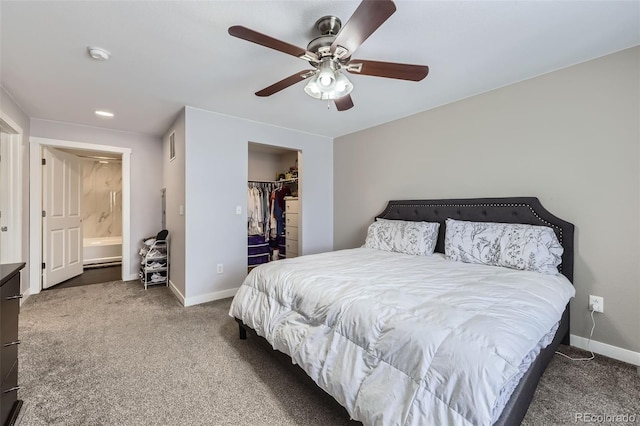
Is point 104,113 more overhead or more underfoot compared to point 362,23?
more overhead

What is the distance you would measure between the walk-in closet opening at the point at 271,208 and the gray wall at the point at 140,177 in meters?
1.48

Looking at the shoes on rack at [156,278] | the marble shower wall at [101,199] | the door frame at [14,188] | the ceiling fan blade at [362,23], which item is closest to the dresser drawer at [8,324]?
the ceiling fan blade at [362,23]

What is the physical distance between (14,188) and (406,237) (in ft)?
14.4

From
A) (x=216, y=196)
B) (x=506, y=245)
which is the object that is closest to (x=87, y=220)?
(x=216, y=196)

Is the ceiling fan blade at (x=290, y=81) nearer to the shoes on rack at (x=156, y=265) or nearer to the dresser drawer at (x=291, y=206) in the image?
the dresser drawer at (x=291, y=206)

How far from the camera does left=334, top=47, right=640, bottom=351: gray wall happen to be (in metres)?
2.00

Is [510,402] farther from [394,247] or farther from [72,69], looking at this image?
[72,69]

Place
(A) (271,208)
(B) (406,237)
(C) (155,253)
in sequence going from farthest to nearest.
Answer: (A) (271,208) < (C) (155,253) < (B) (406,237)

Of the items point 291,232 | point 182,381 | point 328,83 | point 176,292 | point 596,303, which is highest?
point 328,83

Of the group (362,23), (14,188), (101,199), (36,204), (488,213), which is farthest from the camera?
(101,199)

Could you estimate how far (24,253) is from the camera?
10.9 feet

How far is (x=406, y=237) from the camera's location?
2.90m

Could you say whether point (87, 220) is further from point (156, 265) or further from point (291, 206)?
point (291, 206)

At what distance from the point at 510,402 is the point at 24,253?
4914 millimetres
